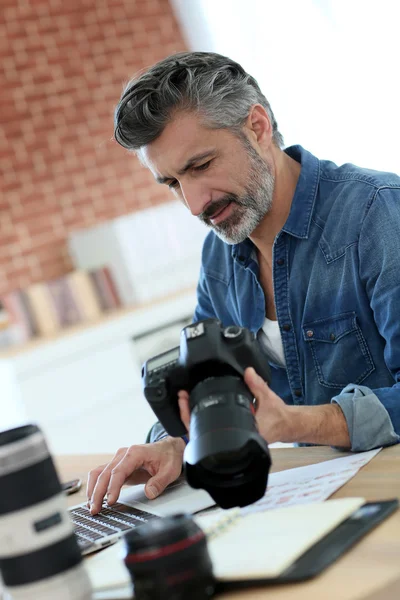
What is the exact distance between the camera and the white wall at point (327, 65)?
12.9 ft

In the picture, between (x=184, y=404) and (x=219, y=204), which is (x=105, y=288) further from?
(x=184, y=404)

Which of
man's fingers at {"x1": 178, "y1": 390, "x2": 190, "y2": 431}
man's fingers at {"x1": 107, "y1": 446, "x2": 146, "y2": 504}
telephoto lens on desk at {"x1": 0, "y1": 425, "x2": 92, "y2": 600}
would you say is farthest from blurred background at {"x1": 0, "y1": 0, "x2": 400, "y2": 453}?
telephoto lens on desk at {"x1": 0, "y1": 425, "x2": 92, "y2": 600}

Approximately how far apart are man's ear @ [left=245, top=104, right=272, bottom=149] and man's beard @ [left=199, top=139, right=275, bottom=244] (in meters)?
0.04

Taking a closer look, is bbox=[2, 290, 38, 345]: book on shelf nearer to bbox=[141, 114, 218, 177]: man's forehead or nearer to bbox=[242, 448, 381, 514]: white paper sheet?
bbox=[141, 114, 218, 177]: man's forehead

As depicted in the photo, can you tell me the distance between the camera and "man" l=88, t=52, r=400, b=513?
5.15 feet

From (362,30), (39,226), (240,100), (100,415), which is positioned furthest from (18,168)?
(240,100)

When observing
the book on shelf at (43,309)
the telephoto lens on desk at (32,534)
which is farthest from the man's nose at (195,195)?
the book on shelf at (43,309)

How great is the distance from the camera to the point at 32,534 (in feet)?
2.74

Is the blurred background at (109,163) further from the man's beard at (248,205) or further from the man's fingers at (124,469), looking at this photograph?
the man's fingers at (124,469)

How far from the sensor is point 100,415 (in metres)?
3.84

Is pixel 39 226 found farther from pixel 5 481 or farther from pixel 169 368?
pixel 5 481

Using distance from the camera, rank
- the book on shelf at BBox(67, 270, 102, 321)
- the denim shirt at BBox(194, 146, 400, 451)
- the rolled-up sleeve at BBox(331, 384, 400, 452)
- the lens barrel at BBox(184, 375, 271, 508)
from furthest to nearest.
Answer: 1. the book on shelf at BBox(67, 270, 102, 321)
2. the denim shirt at BBox(194, 146, 400, 451)
3. the rolled-up sleeve at BBox(331, 384, 400, 452)
4. the lens barrel at BBox(184, 375, 271, 508)

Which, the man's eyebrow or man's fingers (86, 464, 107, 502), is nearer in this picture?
man's fingers (86, 464, 107, 502)

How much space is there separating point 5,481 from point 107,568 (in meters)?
0.21
